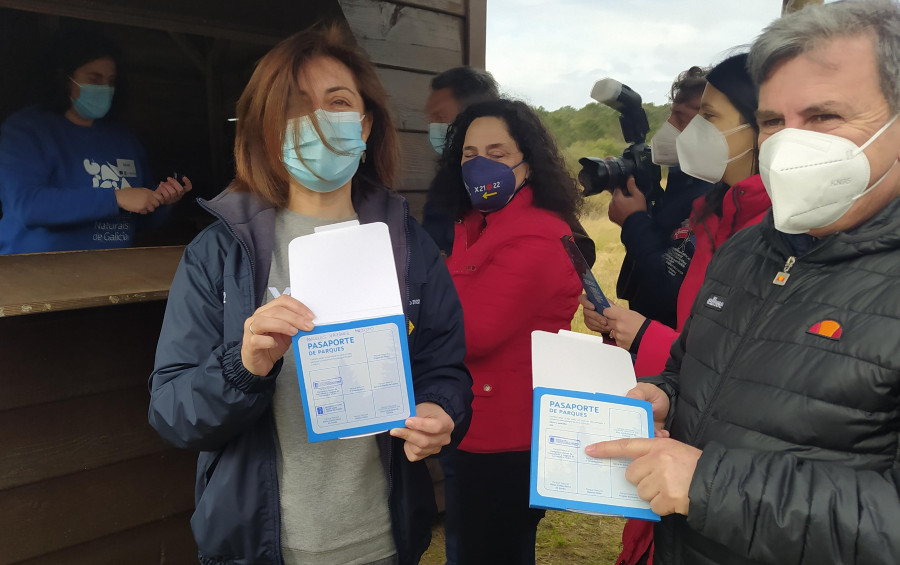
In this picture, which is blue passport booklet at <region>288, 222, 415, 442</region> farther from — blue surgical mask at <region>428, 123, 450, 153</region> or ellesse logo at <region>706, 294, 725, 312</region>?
blue surgical mask at <region>428, 123, 450, 153</region>

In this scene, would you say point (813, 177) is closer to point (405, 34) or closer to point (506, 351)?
point (506, 351)

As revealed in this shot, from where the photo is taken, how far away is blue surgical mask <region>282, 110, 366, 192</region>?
4.39 feet

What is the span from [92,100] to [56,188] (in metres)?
0.43

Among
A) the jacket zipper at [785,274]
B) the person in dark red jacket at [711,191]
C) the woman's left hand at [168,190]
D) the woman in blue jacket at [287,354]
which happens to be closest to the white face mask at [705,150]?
the person in dark red jacket at [711,191]

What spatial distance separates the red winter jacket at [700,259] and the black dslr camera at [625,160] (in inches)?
28.8

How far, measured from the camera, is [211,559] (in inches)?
50.5

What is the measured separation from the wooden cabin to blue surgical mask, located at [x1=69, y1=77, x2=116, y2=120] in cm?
26

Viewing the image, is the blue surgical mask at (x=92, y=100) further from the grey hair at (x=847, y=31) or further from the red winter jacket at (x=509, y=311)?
the grey hair at (x=847, y=31)

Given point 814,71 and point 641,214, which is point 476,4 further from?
point 814,71

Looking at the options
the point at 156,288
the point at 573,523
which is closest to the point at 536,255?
the point at 156,288

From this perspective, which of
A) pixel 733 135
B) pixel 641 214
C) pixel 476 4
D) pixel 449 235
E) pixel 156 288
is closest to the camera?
→ pixel 156 288

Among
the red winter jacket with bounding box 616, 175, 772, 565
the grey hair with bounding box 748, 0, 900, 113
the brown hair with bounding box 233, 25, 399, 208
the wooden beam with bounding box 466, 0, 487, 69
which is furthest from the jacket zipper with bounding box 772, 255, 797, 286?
the wooden beam with bounding box 466, 0, 487, 69

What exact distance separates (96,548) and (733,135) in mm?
2621

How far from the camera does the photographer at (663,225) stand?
7.11 feet
